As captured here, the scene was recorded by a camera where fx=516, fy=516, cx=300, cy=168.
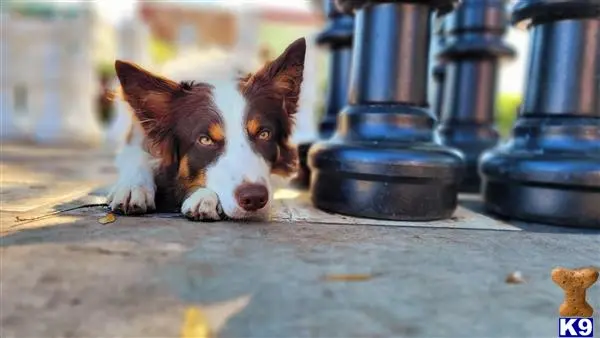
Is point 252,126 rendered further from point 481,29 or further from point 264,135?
point 481,29

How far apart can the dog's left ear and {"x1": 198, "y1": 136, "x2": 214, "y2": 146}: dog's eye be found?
22 centimetres

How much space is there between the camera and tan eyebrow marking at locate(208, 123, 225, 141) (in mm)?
1454

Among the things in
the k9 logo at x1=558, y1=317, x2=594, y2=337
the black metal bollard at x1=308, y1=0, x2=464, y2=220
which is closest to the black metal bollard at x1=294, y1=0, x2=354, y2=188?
the black metal bollard at x1=308, y1=0, x2=464, y2=220

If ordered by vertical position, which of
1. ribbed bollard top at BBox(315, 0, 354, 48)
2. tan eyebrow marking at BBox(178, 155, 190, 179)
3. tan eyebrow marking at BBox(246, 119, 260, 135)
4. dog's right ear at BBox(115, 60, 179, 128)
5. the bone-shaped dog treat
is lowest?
the bone-shaped dog treat

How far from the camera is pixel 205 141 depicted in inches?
57.8

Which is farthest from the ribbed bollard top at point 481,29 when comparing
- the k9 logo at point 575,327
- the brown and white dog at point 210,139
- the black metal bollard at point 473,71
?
the k9 logo at point 575,327

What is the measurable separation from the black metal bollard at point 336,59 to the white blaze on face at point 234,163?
1.23 metres

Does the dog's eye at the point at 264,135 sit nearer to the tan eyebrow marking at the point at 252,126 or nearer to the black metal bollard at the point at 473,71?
the tan eyebrow marking at the point at 252,126

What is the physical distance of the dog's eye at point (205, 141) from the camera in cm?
146

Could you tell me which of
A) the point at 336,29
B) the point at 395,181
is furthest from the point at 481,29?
the point at 395,181

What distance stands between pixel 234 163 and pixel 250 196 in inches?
4.7

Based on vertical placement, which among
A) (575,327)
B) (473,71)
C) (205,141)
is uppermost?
(473,71)

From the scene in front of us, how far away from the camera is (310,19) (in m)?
11.4

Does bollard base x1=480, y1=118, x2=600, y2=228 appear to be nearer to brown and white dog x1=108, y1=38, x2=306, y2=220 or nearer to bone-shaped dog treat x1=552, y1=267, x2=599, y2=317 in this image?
bone-shaped dog treat x1=552, y1=267, x2=599, y2=317
